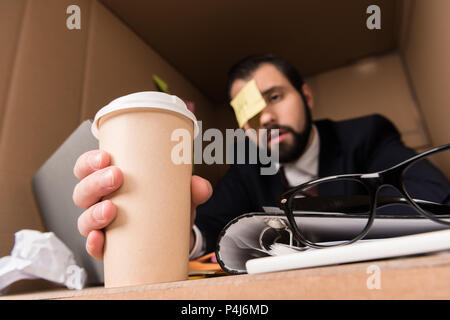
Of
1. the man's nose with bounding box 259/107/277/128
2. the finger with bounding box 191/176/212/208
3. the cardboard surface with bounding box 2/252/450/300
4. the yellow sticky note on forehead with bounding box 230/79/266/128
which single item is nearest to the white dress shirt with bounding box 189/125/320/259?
the man's nose with bounding box 259/107/277/128

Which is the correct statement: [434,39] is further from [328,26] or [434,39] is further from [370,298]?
[370,298]

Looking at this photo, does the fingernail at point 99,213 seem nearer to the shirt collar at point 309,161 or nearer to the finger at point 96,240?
the finger at point 96,240

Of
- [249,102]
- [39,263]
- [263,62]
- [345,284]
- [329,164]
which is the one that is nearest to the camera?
[345,284]

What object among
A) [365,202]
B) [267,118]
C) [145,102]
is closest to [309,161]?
[267,118]

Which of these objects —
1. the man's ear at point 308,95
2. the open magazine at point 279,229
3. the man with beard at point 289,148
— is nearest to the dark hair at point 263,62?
the man with beard at point 289,148

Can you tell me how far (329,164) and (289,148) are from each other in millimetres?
126

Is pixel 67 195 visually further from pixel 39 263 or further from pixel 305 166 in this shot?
pixel 305 166

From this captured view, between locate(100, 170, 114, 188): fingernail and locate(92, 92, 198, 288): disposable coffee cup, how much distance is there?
0.03 ft

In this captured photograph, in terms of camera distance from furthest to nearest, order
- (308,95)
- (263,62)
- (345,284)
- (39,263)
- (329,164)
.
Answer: (308,95) < (263,62) < (329,164) < (39,263) < (345,284)

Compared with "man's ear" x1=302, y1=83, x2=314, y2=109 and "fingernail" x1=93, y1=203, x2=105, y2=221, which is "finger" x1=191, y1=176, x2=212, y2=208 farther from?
"man's ear" x1=302, y1=83, x2=314, y2=109

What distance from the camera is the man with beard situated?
2.54 feet

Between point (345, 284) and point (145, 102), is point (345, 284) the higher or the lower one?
the lower one

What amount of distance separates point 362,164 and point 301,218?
68cm

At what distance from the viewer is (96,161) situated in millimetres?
217
